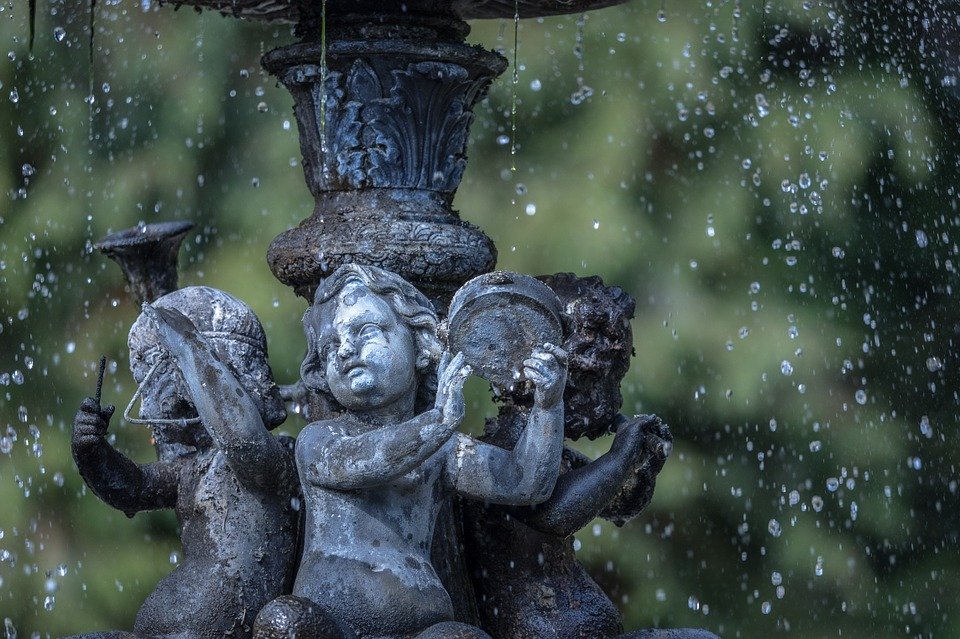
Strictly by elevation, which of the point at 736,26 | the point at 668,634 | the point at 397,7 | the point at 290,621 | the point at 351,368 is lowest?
the point at 668,634

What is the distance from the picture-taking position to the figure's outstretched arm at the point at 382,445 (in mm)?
3672

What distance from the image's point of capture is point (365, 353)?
3.85 meters

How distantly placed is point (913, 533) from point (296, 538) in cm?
406

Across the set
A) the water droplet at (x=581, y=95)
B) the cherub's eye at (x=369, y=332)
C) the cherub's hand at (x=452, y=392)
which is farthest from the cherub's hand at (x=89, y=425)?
the water droplet at (x=581, y=95)

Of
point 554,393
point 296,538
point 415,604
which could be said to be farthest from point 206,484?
point 554,393

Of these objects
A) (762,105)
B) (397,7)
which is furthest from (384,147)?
(762,105)

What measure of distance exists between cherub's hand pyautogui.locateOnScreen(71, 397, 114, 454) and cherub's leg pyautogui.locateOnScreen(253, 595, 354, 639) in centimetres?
61

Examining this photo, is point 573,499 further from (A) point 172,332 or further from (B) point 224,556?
(A) point 172,332

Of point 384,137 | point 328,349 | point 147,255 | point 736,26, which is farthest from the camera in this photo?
point 736,26

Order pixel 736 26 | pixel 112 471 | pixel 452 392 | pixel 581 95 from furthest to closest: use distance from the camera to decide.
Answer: pixel 736 26
pixel 581 95
pixel 112 471
pixel 452 392

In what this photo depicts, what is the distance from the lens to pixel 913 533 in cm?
748

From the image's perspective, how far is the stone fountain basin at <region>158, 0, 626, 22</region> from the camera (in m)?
4.33

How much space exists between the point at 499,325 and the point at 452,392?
25 cm

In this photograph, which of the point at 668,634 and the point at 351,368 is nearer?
the point at 351,368
